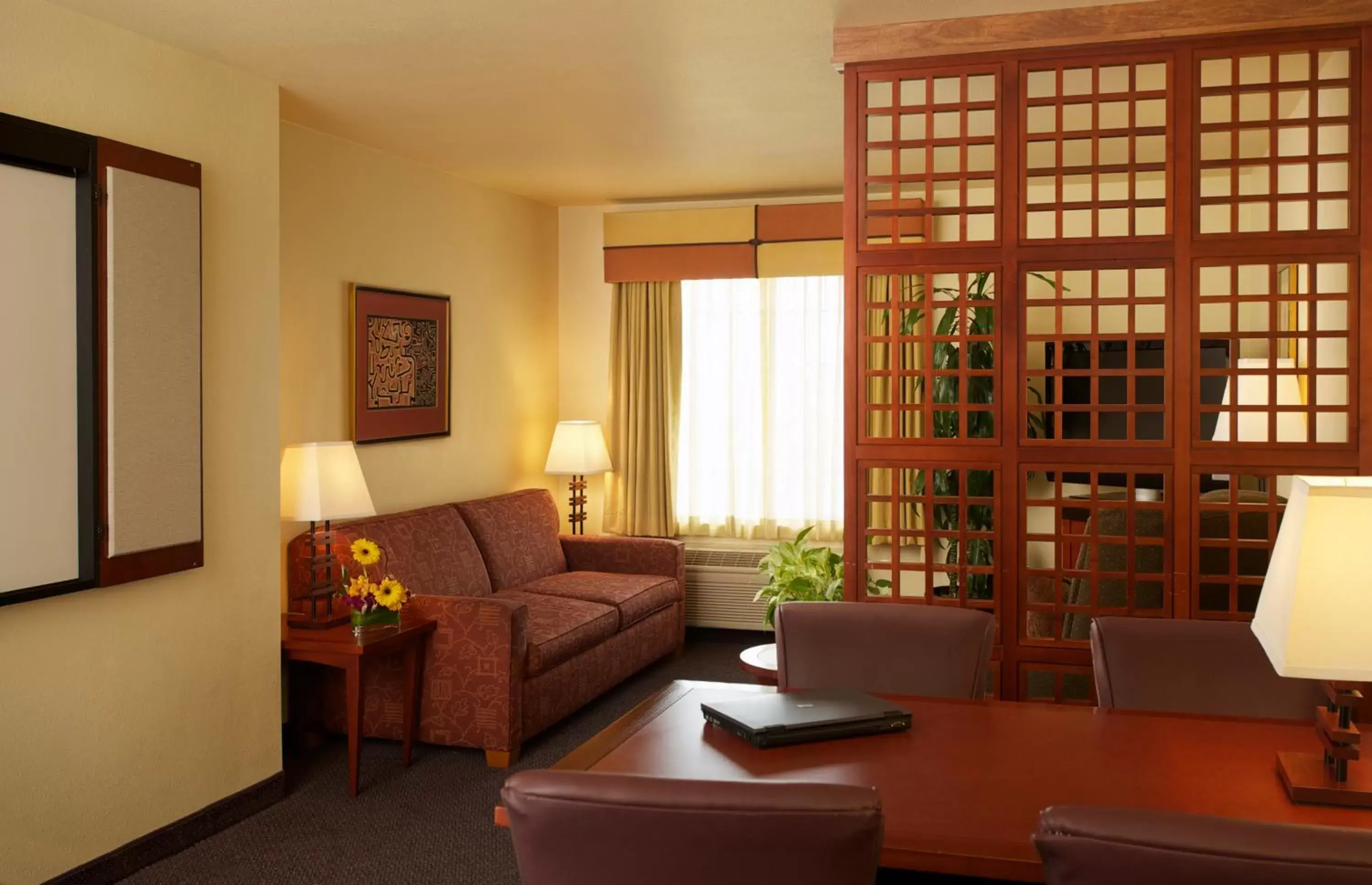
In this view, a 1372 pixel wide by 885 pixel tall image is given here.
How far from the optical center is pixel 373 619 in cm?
422

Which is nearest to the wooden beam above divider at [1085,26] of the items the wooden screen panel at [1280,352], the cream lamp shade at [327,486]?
the wooden screen panel at [1280,352]

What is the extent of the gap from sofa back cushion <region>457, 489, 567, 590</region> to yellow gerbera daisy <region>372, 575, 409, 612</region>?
1.34 metres

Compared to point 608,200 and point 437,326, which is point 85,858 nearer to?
point 437,326

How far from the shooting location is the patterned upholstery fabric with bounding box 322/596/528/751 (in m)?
4.41

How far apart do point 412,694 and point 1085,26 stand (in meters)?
3.30

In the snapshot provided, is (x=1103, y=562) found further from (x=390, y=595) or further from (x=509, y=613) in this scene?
(x=390, y=595)

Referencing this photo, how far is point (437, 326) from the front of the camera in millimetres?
5734

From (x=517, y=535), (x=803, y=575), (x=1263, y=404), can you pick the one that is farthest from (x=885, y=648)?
(x=517, y=535)

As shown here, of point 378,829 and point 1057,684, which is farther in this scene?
point 378,829

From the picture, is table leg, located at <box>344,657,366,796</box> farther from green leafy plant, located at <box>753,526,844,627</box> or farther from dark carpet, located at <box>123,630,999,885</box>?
green leafy plant, located at <box>753,526,844,627</box>

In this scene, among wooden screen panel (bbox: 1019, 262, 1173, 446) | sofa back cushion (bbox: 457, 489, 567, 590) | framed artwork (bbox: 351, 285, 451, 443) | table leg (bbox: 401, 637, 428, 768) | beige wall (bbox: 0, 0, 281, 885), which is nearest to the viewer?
beige wall (bbox: 0, 0, 281, 885)

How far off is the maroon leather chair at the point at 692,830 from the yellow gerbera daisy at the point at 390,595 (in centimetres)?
287

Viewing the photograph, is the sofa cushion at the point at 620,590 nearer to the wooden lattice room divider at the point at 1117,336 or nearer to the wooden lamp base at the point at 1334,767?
the wooden lattice room divider at the point at 1117,336

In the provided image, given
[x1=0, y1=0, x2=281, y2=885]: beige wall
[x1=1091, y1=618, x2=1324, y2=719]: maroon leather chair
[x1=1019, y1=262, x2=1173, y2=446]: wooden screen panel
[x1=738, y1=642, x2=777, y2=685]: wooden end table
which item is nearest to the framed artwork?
[x1=0, y1=0, x2=281, y2=885]: beige wall
